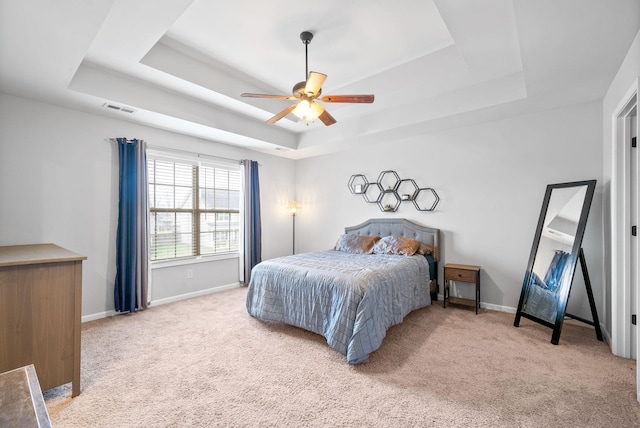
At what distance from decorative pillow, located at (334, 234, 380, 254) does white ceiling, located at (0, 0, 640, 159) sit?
1639 mm

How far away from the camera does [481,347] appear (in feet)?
8.83

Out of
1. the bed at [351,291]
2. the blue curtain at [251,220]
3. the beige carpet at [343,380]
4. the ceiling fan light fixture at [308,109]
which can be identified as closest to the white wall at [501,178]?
the bed at [351,291]

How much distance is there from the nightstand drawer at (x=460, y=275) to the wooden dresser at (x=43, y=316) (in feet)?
12.5

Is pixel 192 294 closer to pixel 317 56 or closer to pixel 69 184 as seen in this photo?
pixel 69 184

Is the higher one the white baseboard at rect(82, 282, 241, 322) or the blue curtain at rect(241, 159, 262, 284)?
the blue curtain at rect(241, 159, 262, 284)

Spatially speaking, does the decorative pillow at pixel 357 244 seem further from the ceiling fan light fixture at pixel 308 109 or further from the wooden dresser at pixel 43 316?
the wooden dresser at pixel 43 316

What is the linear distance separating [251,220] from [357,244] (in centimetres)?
192

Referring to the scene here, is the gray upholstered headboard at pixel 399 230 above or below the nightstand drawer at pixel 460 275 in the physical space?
above

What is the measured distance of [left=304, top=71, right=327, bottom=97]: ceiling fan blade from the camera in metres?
2.36

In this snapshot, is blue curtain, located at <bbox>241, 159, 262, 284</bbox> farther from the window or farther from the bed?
the bed

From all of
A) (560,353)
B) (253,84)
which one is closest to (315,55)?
(253,84)

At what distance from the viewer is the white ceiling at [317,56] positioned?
200 cm

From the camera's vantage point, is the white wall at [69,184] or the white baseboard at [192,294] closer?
the white wall at [69,184]

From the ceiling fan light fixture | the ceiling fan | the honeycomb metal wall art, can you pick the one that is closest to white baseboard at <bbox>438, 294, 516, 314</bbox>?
the honeycomb metal wall art
